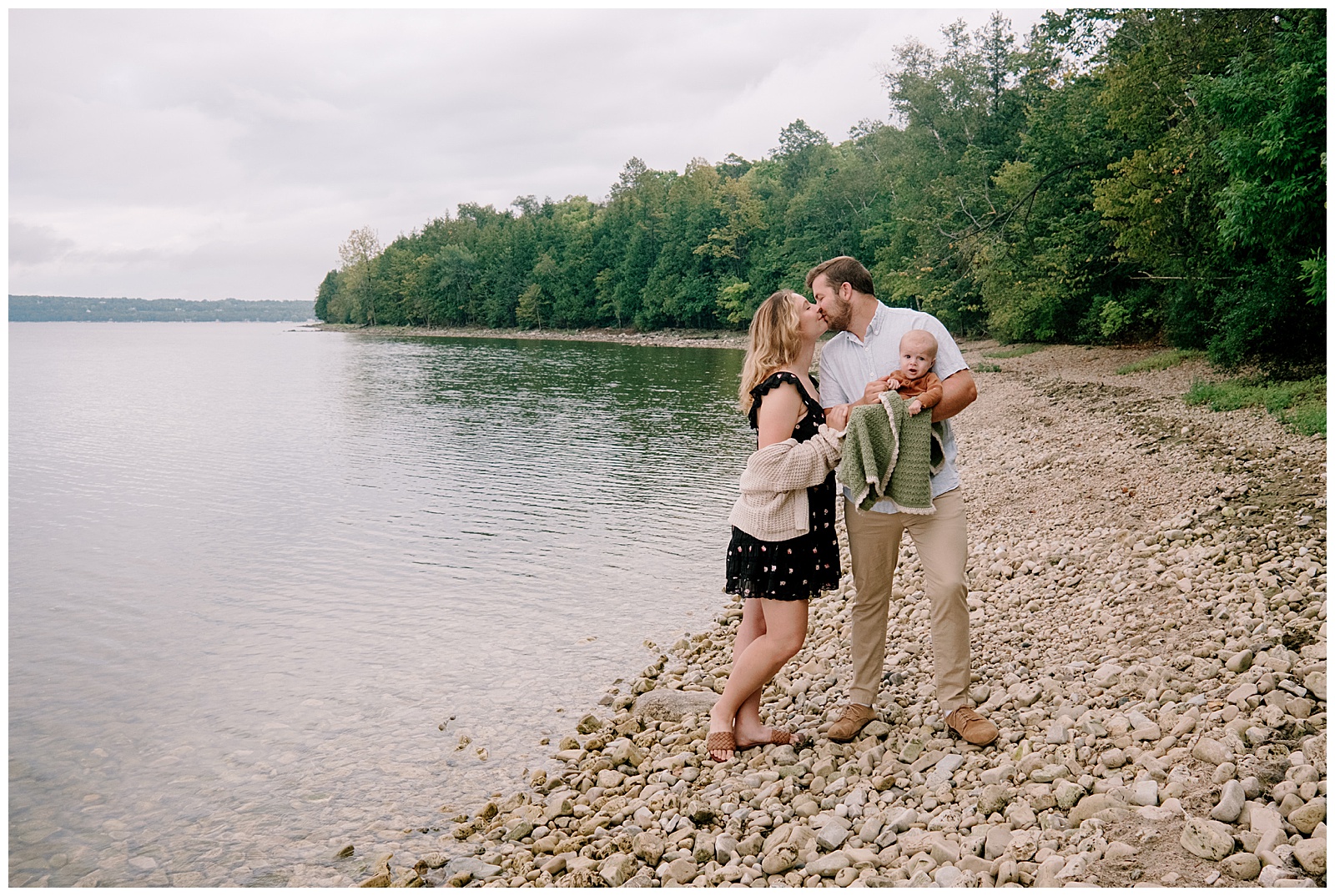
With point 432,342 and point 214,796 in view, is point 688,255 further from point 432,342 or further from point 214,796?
point 214,796

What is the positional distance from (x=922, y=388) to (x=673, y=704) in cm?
325

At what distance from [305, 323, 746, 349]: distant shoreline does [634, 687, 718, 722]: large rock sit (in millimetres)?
54955

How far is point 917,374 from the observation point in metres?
4.41

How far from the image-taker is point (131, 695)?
25.7ft

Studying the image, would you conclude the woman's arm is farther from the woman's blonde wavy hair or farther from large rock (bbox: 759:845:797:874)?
large rock (bbox: 759:845:797:874)

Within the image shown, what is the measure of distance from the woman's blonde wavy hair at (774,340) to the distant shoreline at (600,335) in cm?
5685

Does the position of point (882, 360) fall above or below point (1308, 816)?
above

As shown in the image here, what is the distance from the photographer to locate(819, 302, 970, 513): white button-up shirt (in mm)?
4484

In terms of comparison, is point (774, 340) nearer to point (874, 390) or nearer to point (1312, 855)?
point (874, 390)

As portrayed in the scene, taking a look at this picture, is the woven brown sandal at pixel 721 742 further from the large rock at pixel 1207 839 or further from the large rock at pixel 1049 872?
the large rock at pixel 1207 839

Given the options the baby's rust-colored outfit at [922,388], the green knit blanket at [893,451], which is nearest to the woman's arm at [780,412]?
the green knit blanket at [893,451]

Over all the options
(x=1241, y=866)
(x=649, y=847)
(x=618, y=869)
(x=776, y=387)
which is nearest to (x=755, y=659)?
(x=649, y=847)

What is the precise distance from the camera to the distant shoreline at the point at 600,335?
67.2 metres

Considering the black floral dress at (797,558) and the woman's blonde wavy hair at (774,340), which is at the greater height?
the woman's blonde wavy hair at (774,340)
